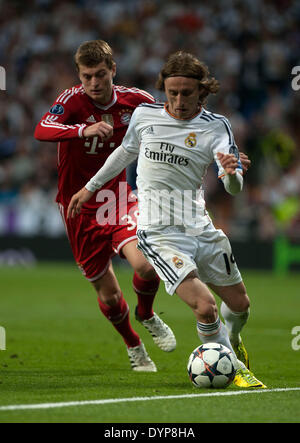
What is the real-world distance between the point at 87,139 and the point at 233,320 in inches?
83.9

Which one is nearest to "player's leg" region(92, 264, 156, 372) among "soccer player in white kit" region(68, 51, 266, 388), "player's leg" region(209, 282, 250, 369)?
"player's leg" region(209, 282, 250, 369)

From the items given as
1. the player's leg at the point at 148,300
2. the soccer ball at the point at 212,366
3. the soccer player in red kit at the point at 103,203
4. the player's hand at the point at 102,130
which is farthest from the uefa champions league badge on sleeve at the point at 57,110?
the soccer ball at the point at 212,366

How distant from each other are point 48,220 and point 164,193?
50.5 feet

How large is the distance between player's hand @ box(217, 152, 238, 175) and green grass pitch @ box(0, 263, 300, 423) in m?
1.50

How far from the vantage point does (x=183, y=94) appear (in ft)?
19.4

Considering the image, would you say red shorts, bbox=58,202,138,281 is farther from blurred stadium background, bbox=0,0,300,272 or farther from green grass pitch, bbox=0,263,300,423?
blurred stadium background, bbox=0,0,300,272

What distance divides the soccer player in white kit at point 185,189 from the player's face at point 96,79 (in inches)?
39.0

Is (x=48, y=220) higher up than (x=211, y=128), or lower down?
lower down

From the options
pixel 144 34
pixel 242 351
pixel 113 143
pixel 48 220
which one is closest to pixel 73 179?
pixel 113 143

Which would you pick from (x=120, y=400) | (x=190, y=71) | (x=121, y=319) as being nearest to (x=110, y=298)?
(x=121, y=319)

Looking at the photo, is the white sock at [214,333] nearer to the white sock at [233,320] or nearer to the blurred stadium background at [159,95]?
the white sock at [233,320]
